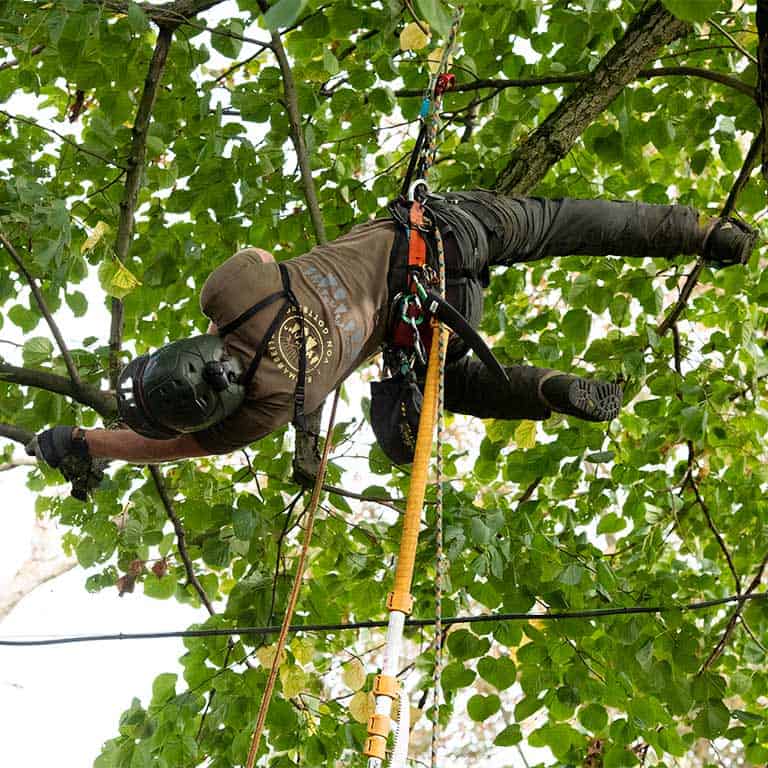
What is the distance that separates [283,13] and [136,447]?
1637mm

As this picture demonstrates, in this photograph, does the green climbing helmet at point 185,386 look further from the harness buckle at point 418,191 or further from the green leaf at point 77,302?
the green leaf at point 77,302

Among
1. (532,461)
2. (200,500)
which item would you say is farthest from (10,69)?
(532,461)

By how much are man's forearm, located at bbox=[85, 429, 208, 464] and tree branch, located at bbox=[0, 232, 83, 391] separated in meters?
0.34

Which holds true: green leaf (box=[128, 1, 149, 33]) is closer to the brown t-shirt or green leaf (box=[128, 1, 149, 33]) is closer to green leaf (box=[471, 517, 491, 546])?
the brown t-shirt

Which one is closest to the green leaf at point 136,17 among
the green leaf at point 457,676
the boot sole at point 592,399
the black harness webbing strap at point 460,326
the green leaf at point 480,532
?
the black harness webbing strap at point 460,326

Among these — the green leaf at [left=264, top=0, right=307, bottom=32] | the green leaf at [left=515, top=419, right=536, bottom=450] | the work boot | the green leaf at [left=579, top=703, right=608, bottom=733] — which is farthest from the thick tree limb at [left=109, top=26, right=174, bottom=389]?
the green leaf at [left=264, top=0, right=307, bottom=32]

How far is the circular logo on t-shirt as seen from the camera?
2477mm

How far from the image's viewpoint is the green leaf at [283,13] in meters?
1.35

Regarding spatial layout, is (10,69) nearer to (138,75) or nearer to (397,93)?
(138,75)

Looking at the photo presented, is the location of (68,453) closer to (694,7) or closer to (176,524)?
(176,524)

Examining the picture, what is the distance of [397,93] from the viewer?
4.46 metres

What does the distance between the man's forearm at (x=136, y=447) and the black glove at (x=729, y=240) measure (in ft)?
4.80

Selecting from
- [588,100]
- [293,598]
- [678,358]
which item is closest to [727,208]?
[588,100]

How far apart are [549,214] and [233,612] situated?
5.94 ft
